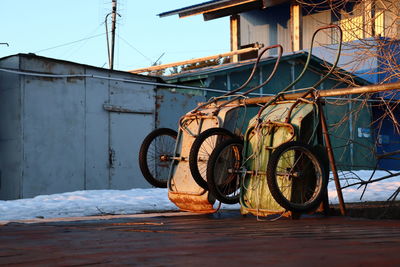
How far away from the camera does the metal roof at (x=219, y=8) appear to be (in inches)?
1030

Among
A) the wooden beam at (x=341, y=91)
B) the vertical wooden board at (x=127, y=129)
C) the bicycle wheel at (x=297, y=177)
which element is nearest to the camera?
the bicycle wheel at (x=297, y=177)

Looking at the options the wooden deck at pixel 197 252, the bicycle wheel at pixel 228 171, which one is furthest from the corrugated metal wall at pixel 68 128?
the wooden deck at pixel 197 252

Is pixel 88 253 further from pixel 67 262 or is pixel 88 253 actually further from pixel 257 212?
pixel 257 212

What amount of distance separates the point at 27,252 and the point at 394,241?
1.87m

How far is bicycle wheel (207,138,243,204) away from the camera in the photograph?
7385mm

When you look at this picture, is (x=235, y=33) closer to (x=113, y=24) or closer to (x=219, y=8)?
(x=219, y=8)

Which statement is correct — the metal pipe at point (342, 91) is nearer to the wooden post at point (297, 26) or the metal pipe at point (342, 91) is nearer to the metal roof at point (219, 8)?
the wooden post at point (297, 26)

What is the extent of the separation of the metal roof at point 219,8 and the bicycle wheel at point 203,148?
724 inches

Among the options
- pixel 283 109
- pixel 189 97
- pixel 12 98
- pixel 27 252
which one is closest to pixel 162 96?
pixel 189 97

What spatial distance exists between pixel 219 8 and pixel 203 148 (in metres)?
19.3

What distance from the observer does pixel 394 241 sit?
3336mm

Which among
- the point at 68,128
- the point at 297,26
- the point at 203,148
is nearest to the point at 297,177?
the point at 203,148

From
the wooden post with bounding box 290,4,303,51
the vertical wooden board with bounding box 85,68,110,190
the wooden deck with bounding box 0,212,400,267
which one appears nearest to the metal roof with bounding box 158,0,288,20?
the wooden post with bounding box 290,4,303,51

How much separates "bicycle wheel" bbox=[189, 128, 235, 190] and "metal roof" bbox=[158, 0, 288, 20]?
18389mm
